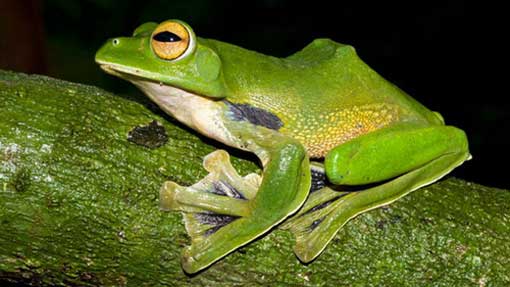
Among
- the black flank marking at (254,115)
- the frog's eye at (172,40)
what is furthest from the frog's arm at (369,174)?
the frog's eye at (172,40)

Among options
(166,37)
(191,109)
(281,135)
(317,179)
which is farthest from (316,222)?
(166,37)

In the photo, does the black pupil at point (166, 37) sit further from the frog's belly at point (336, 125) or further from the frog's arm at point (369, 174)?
the frog's arm at point (369, 174)

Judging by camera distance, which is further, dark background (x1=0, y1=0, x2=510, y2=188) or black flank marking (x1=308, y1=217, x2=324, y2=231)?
dark background (x1=0, y1=0, x2=510, y2=188)

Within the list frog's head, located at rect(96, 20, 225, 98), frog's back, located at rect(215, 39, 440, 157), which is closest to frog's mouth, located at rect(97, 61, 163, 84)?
frog's head, located at rect(96, 20, 225, 98)

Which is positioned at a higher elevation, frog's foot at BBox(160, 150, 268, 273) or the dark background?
frog's foot at BBox(160, 150, 268, 273)

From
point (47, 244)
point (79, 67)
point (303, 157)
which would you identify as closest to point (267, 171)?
point (303, 157)

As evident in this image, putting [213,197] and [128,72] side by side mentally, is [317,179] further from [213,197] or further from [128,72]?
[128,72]

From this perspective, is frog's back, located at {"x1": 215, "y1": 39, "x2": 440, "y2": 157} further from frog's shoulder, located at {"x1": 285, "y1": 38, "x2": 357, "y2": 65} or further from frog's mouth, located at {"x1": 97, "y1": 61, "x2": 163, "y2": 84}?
frog's mouth, located at {"x1": 97, "y1": 61, "x2": 163, "y2": 84}
